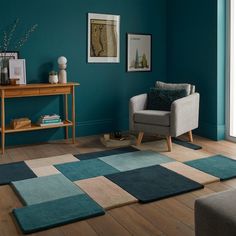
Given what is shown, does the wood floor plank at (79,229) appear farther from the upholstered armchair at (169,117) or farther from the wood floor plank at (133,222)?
the upholstered armchair at (169,117)

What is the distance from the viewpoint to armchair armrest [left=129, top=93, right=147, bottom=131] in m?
4.39

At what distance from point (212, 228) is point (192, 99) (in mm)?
2723

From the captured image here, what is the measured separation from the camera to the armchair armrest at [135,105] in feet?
14.4

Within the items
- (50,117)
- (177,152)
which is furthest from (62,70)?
(177,152)

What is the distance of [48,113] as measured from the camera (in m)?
4.73

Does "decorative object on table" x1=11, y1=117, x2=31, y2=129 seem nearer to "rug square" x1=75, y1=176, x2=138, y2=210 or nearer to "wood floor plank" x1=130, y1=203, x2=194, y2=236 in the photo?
"rug square" x1=75, y1=176, x2=138, y2=210

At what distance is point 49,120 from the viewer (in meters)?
4.43

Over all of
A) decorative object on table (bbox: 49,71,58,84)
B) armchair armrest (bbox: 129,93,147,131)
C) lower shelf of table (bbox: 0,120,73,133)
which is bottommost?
lower shelf of table (bbox: 0,120,73,133)

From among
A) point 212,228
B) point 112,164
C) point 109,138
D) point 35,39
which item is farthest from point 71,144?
point 212,228

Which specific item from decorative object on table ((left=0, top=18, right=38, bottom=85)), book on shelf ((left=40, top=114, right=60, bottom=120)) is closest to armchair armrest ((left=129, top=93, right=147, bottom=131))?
book on shelf ((left=40, top=114, right=60, bottom=120))

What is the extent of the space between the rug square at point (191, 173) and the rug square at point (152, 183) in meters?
0.07

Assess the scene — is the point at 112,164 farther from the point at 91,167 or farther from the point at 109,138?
the point at 109,138

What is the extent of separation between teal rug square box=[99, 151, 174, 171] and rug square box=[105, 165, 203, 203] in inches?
5.9

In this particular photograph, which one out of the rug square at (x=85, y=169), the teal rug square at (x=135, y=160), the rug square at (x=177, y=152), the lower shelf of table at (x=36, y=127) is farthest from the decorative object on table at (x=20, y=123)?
the rug square at (x=177, y=152)
